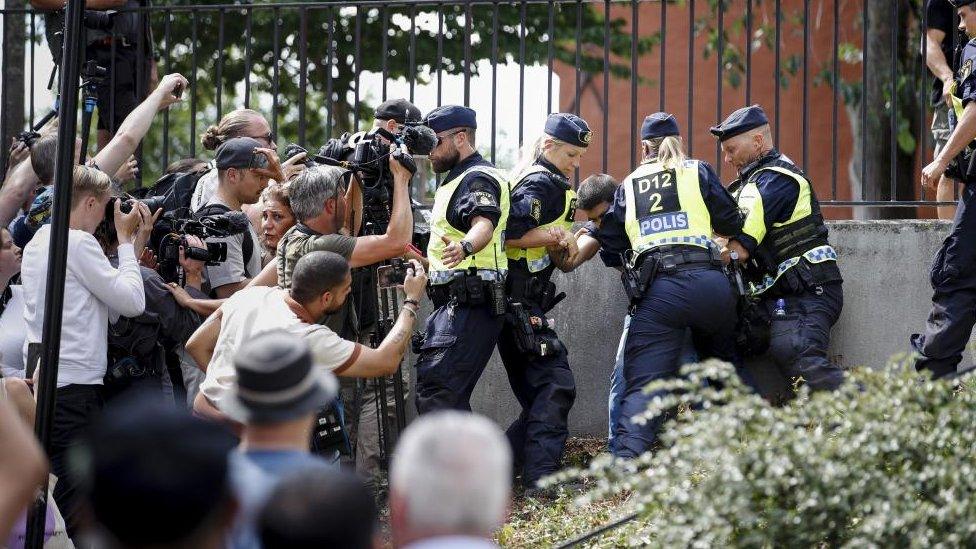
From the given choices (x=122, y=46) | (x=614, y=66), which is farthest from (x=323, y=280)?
(x=614, y=66)

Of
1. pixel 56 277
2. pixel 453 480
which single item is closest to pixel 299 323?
pixel 56 277

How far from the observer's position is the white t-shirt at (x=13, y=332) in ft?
20.9

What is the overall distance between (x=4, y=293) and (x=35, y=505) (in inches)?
82.4

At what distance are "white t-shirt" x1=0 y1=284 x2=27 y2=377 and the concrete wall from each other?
3.03 m

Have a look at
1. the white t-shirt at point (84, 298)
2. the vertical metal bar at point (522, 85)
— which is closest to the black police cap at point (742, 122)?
the vertical metal bar at point (522, 85)

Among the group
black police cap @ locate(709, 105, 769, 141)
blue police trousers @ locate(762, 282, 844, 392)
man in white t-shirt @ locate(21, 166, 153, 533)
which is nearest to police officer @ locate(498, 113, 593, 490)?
black police cap @ locate(709, 105, 769, 141)

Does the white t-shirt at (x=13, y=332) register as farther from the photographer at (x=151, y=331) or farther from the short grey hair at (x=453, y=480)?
the short grey hair at (x=453, y=480)

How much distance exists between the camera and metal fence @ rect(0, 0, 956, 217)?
8.30m

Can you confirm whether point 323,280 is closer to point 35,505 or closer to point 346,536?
point 35,505

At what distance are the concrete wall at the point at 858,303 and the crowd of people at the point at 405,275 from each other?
27 centimetres

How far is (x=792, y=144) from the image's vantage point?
48.8ft

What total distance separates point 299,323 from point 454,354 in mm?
1814

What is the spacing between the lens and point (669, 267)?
7074 mm

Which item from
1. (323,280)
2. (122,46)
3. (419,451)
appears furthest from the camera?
(122,46)
